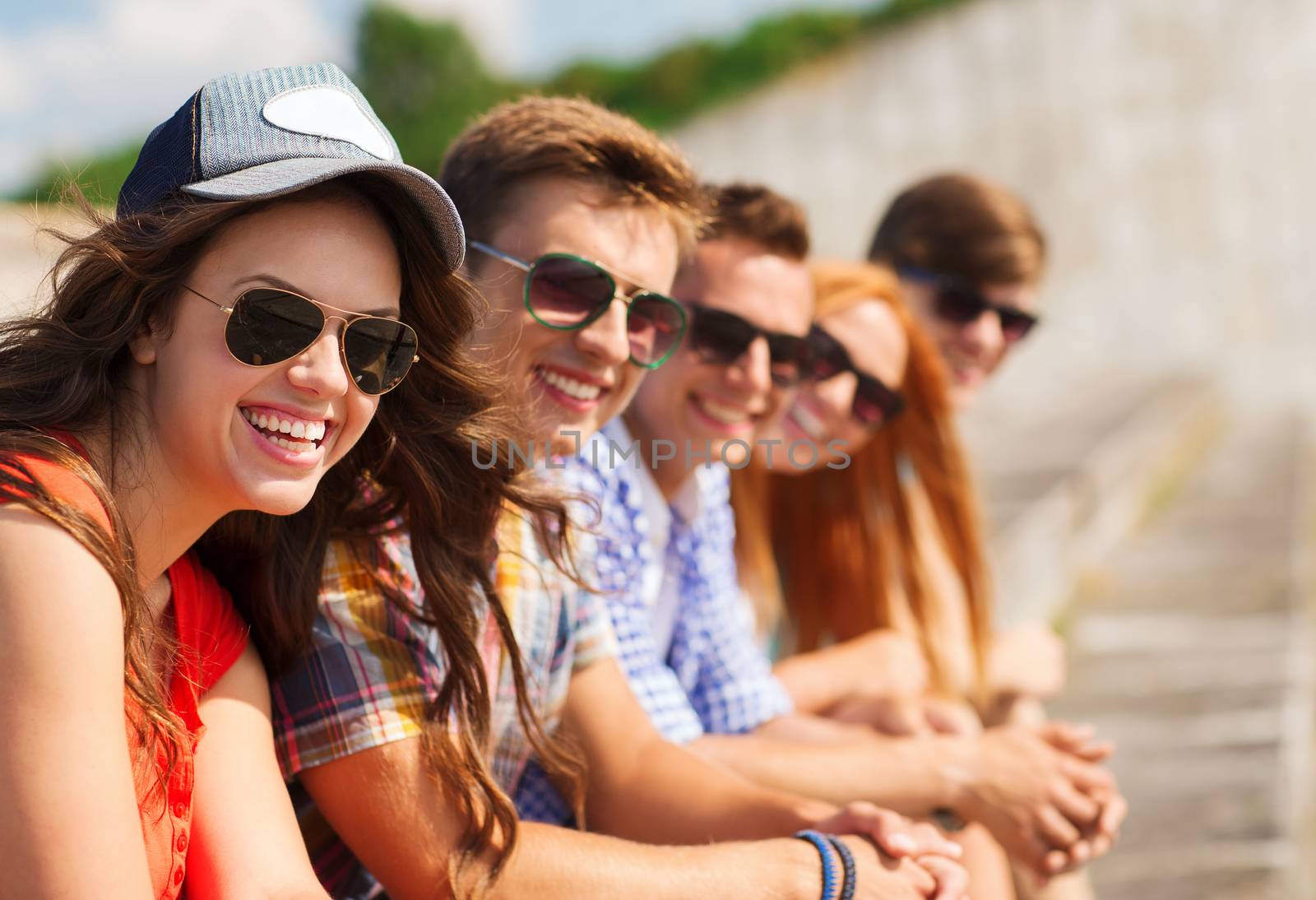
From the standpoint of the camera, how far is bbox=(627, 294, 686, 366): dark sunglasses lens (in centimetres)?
261

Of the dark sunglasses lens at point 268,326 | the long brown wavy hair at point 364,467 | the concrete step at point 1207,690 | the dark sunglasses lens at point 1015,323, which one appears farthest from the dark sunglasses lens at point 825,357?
the dark sunglasses lens at point 268,326

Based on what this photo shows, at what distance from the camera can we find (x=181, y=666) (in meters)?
1.86

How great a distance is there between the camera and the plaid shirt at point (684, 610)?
2.78 m

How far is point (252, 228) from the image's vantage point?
1.71 meters

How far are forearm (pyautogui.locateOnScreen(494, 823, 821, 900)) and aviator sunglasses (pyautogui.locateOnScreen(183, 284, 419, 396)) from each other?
31.2 inches

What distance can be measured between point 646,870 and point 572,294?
1047 millimetres

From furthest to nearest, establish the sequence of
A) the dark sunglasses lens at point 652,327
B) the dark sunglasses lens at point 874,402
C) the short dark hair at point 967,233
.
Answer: the short dark hair at point 967,233, the dark sunglasses lens at point 874,402, the dark sunglasses lens at point 652,327

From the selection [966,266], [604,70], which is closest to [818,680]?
[966,266]

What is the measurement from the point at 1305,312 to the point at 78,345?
20.7 meters

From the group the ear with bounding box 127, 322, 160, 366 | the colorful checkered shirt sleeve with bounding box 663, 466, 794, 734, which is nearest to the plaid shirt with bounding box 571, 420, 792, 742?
the colorful checkered shirt sleeve with bounding box 663, 466, 794, 734

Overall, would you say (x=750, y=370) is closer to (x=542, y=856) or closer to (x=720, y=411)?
(x=720, y=411)

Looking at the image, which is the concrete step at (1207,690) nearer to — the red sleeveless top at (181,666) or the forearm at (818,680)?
the forearm at (818,680)

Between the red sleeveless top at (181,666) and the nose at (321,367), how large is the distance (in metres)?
0.28

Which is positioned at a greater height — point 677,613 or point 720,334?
point 720,334
